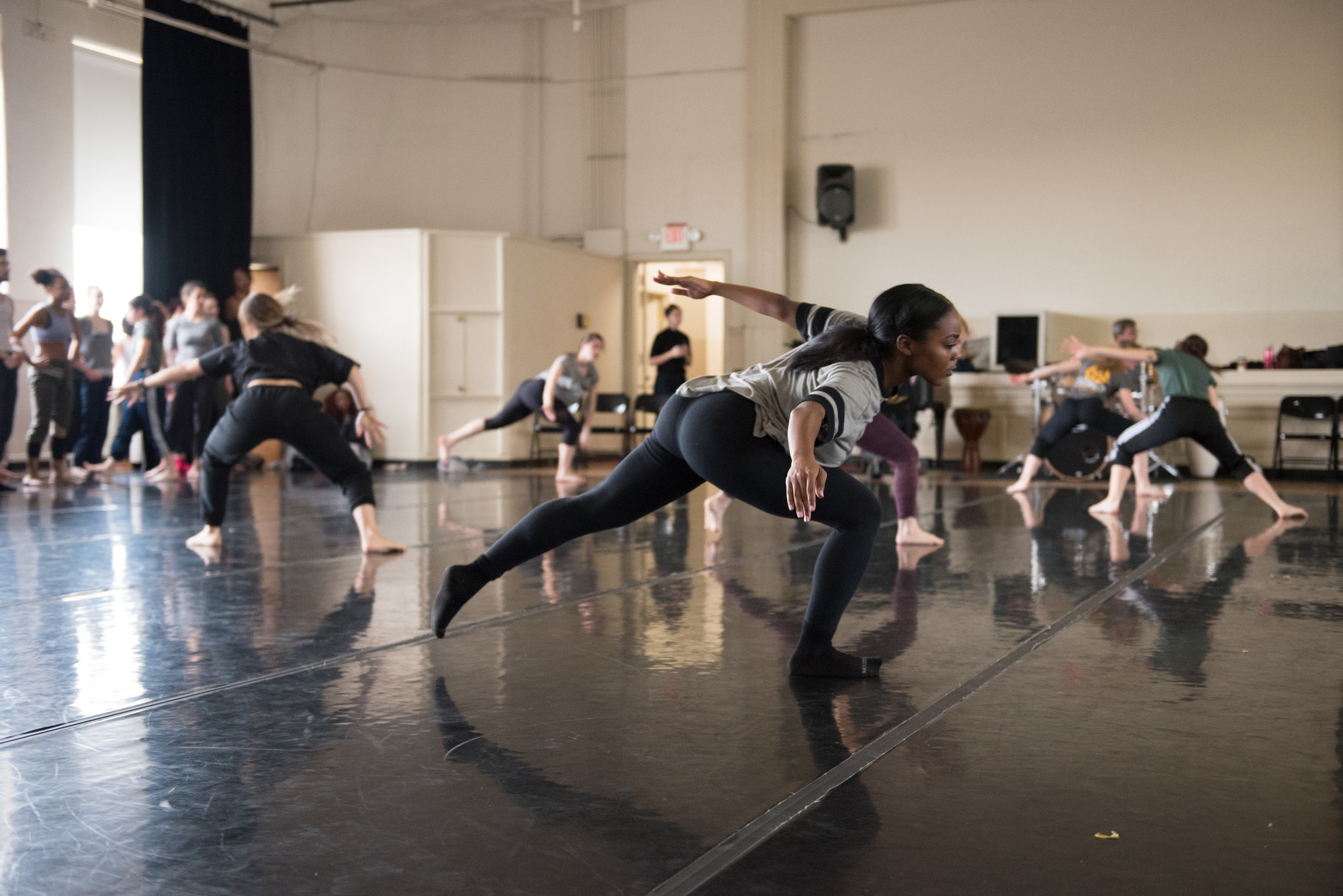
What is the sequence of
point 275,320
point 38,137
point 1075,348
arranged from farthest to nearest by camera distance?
point 38,137 → point 1075,348 → point 275,320

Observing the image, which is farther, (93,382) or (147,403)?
(147,403)

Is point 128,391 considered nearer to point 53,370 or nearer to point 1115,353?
point 53,370

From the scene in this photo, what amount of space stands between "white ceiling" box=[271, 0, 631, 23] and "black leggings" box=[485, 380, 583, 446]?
579 cm

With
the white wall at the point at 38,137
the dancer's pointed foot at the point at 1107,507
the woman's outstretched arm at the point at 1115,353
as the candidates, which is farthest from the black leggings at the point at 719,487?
the white wall at the point at 38,137

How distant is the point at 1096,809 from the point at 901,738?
48 centimetres

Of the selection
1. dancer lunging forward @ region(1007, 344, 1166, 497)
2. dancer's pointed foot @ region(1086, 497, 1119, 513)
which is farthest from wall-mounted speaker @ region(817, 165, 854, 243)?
dancer's pointed foot @ region(1086, 497, 1119, 513)

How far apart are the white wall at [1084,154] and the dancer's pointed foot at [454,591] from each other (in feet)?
35.2

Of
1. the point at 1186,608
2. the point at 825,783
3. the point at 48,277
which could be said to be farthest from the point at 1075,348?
the point at 48,277

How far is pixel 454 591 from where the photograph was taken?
3.13m

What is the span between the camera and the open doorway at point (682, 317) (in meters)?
14.5

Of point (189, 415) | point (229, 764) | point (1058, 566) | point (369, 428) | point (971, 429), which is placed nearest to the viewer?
point (229, 764)

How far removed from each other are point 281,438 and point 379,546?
0.68 metres

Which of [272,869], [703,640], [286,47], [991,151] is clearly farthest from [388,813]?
[286,47]

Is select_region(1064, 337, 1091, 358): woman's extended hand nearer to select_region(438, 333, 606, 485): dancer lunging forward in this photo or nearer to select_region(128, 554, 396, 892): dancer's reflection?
select_region(438, 333, 606, 485): dancer lunging forward
